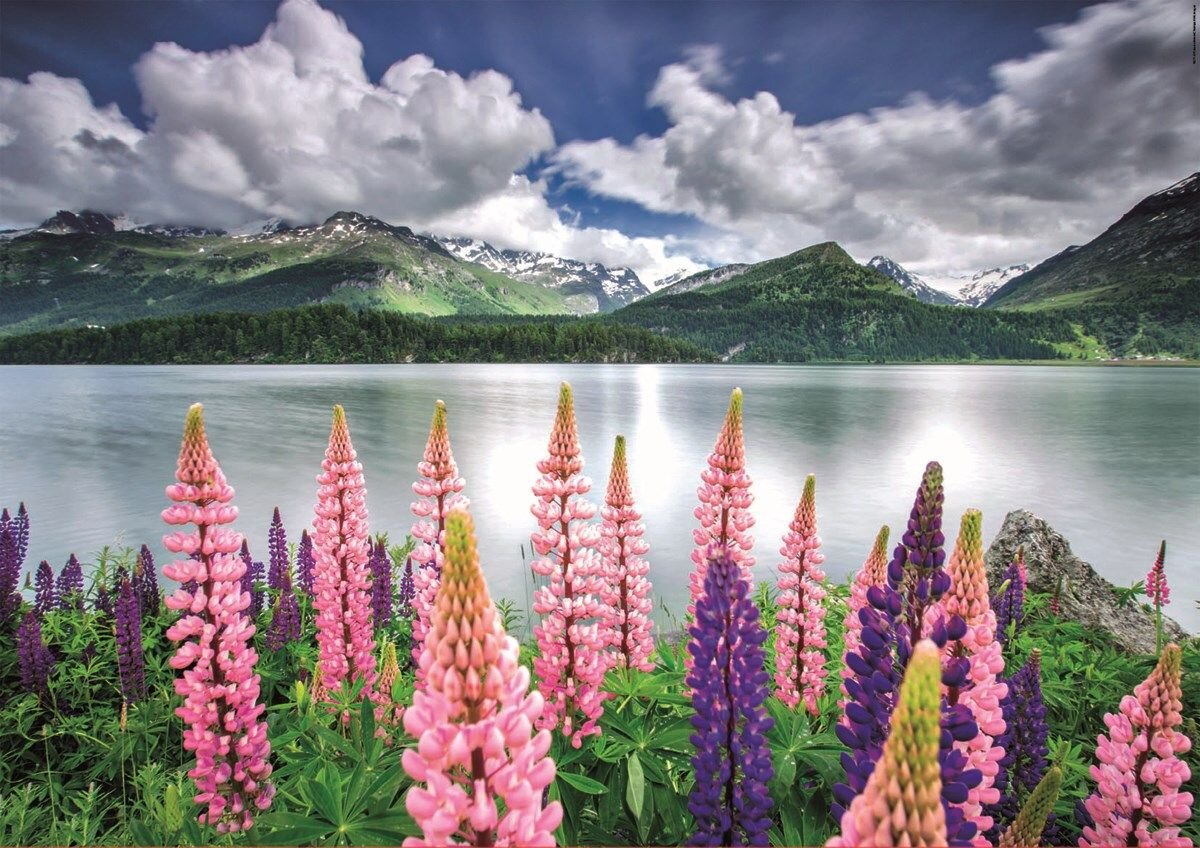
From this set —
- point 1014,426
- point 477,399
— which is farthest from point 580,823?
point 477,399

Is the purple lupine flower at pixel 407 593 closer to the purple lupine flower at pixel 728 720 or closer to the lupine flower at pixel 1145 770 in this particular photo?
the purple lupine flower at pixel 728 720

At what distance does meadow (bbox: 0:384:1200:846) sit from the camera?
5.94ft

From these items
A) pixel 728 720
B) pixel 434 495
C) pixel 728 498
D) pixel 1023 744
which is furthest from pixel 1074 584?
pixel 434 495

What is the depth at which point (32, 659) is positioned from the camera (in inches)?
249

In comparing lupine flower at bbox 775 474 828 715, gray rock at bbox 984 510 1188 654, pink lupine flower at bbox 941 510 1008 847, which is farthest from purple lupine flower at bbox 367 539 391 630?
gray rock at bbox 984 510 1188 654

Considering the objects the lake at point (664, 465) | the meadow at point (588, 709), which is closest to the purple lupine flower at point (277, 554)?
the meadow at point (588, 709)


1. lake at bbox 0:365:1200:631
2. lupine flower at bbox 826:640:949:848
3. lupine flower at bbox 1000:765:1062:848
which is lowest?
lake at bbox 0:365:1200:631

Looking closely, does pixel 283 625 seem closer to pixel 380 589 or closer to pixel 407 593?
pixel 380 589

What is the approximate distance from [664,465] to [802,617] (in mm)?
24554

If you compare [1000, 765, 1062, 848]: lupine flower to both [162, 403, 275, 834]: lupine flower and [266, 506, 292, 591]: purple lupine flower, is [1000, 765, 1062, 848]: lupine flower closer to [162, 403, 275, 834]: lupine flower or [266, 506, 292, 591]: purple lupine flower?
[162, 403, 275, 834]: lupine flower

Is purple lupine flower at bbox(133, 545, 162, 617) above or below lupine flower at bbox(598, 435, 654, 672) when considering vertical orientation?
below

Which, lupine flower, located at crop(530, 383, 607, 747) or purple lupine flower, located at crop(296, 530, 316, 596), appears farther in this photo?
purple lupine flower, located at crop(296, 530, 316, 596)

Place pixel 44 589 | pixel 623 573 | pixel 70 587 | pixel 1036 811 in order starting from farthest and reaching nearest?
pixel 70 587 < pixel 44 589 < pixel 623 573 < pixel 1036 811

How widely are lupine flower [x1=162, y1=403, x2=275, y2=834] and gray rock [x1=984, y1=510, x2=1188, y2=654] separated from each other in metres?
10.7
